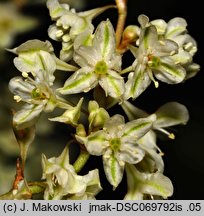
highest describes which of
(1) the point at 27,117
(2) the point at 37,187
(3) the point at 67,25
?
(3) the point at 67,25

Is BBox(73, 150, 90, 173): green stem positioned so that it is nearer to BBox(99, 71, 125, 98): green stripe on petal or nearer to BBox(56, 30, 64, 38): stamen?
BBox(99, 71, 125, 98): green stripe on petal

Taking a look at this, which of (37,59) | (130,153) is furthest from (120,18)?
(130,153)

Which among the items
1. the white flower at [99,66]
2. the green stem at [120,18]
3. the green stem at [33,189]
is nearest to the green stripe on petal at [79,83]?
the white flower at [99,66]

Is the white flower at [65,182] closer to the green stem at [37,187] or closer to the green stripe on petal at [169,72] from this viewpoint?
the green stem at [37,187]

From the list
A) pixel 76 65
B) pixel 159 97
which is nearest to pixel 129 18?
pixel 159 97

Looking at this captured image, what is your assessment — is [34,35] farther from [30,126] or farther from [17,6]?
[30,126]

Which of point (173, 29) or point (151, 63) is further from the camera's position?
point (173, 29)

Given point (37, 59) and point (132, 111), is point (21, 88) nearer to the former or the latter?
point (37, 59)

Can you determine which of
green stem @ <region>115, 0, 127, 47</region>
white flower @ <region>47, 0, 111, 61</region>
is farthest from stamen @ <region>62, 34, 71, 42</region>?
green stem @ <region>115, 0, 127, 47</region>
